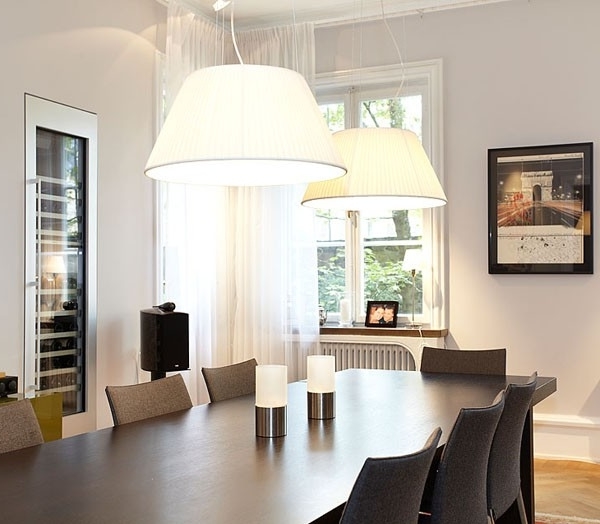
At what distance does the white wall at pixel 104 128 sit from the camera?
4.52 meters

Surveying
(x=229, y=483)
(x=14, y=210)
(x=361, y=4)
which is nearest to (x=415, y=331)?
(x=361, y=4)

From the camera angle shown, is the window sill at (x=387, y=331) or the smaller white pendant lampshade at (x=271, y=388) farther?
the window sill at (x=387, y=331)

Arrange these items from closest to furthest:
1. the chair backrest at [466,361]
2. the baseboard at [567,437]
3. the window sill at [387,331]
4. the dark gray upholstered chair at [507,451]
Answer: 1. the dark gray upholstered chair at [507,451]
2. the chair backrest at [466,361]
3. the baseboard at [567,437]
4. the window sill at [387,331]

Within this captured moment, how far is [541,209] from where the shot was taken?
18.9ft

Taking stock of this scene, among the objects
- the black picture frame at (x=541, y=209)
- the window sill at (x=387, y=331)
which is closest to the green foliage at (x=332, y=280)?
the window sill at (x=387, y=331)

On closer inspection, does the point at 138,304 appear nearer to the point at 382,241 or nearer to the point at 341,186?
the point at 382,241

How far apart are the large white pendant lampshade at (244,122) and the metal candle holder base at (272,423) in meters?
0.86

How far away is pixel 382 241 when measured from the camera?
6.37 meters

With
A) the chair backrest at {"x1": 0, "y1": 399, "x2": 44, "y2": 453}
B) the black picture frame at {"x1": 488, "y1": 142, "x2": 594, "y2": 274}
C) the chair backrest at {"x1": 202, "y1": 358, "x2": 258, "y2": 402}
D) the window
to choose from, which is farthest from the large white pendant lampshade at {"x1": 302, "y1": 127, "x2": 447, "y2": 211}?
the window

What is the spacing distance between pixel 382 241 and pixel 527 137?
1.32m

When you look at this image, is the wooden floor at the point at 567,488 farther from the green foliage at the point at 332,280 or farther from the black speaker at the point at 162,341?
the black speaker at the point at 162,341

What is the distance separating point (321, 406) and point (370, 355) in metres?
3.13

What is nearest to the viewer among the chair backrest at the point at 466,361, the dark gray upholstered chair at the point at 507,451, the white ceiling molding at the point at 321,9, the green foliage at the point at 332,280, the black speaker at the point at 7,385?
the dark gray upholstered chair at the point at 507,451

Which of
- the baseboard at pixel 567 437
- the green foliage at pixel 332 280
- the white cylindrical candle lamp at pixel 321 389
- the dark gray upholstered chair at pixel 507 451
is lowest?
the baseboard at pixel 567 437
